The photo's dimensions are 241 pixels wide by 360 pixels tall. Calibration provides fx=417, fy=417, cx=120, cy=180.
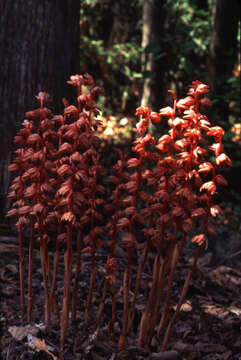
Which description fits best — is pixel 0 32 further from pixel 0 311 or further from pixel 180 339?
pixel 180 339

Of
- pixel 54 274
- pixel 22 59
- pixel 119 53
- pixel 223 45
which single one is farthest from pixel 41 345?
pixel 119 53

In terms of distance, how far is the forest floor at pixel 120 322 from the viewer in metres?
2.03

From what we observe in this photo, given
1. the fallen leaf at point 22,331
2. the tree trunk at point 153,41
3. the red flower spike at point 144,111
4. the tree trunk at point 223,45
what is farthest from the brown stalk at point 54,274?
the tree trunk at point 153,41

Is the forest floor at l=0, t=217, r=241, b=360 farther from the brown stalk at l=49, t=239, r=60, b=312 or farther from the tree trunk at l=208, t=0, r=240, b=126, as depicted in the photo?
the tree trunk at l=208, t=0, r=240, b=126

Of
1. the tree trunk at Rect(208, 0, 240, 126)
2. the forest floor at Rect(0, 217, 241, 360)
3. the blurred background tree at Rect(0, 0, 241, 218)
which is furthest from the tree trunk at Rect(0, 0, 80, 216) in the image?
the tree trunk at Rect(208, 0, 240, 126)

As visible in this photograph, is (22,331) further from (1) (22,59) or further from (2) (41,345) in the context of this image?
(1) (22,59)

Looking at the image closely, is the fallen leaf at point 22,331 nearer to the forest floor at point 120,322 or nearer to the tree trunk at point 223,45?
the forest floor at point 120,322

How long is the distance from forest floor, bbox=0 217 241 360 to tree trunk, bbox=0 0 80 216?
61 cm

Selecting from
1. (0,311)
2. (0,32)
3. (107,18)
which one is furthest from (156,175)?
(107,18)

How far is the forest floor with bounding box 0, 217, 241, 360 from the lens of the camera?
2025 millimetres

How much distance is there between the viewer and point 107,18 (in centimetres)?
842

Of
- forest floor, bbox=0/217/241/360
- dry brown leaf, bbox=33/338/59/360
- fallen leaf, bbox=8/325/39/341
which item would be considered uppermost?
dry brown leaf, bbox=33/338/59/360

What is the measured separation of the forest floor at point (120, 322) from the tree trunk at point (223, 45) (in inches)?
120

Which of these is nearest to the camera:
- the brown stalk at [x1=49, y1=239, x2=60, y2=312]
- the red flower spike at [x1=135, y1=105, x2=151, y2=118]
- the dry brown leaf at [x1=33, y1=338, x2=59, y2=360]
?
the red flower spike at [x1=135, y1=105, x2=151, y2=118]
